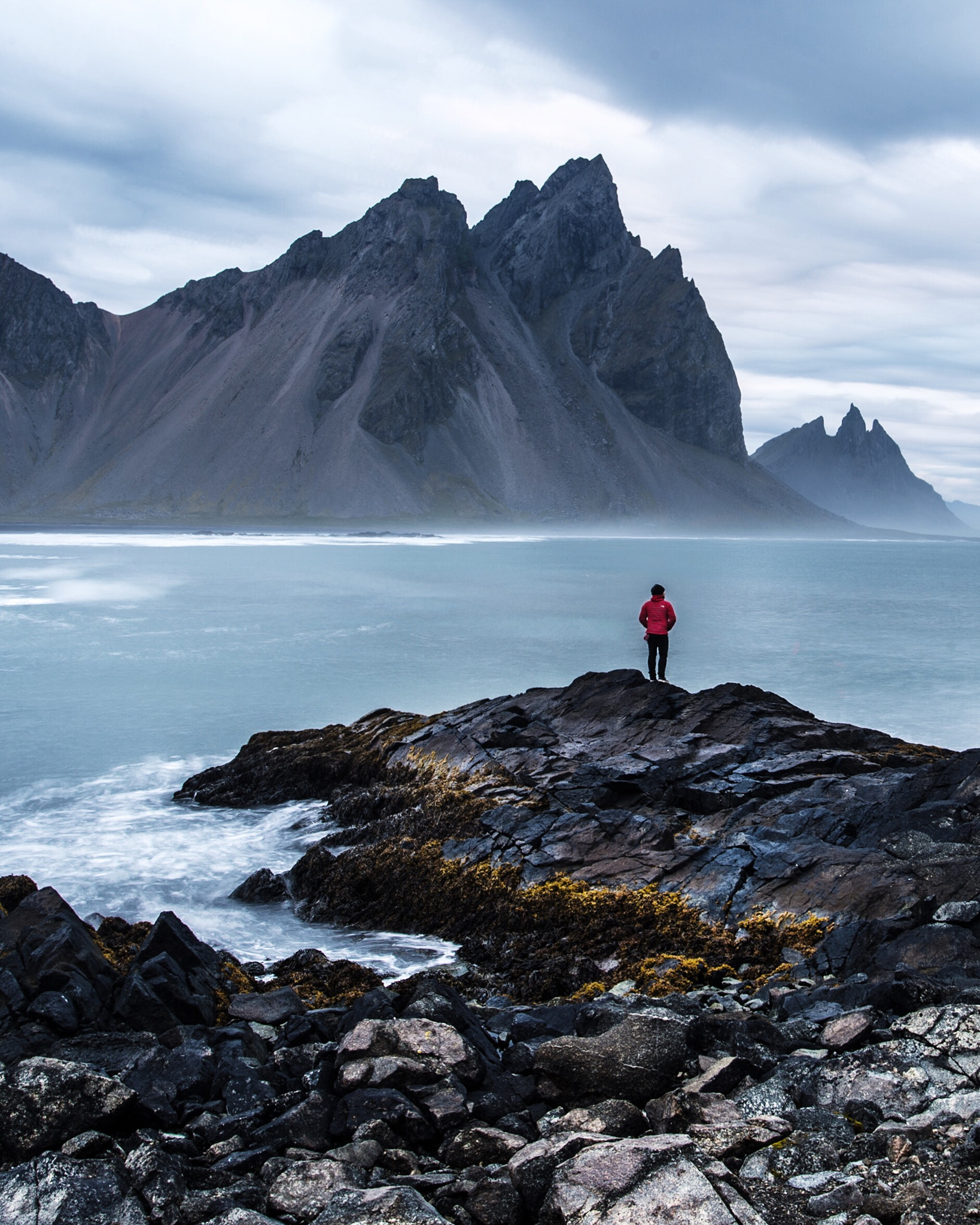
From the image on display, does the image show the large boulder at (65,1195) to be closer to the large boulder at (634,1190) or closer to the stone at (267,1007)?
the large boulder at (634,1190)

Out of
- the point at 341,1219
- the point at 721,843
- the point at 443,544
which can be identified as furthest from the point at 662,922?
the point at 443,544

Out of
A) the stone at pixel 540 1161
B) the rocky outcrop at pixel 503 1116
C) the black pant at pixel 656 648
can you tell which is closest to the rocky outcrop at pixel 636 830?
the black pant at pixel 656 648

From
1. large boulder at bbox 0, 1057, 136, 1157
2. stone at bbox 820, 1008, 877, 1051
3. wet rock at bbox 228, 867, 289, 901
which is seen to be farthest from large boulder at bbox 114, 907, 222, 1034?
stone at bbox 820, 1008, 877, 1051

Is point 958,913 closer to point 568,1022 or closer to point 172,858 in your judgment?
point 568,1022

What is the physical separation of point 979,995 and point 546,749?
29.1 feet

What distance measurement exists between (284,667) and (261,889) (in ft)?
62.2

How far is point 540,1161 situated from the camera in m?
5.49

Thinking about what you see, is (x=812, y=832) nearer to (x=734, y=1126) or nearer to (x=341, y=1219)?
(x=734, y=1126)

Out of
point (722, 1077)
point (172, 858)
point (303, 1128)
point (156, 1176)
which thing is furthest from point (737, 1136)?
point (172, 858)

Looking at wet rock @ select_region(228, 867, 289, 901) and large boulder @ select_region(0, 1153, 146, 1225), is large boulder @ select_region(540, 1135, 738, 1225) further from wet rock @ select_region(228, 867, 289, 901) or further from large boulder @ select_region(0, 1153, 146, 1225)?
wet rock @ select_region(228, 867, 289, 901)

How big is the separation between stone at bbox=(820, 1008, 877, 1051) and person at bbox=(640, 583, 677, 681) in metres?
11.1

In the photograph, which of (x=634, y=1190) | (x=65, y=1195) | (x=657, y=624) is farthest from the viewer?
(x=657, y=624)

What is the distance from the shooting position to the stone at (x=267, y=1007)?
8.40 m

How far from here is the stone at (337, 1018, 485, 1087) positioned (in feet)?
21.8
